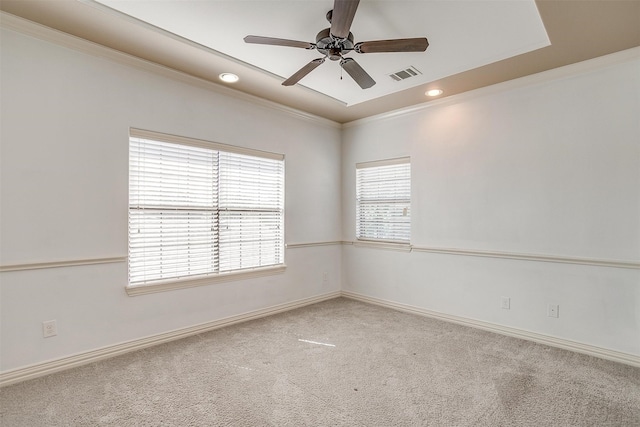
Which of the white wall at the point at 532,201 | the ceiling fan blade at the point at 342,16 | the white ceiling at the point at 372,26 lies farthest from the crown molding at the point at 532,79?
the ceiling fan blade at the point at 342,16

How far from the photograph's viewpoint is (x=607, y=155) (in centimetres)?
282

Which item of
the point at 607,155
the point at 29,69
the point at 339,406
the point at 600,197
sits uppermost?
the point at 29,69

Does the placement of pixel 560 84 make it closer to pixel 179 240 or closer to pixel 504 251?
pixel 504 251

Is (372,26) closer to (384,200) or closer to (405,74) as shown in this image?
(405,74)

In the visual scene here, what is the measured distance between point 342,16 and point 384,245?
3067 mm

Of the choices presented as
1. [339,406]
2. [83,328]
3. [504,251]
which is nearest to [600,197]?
[504,251]

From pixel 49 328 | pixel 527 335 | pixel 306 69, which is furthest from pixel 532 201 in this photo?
pixel 49 328

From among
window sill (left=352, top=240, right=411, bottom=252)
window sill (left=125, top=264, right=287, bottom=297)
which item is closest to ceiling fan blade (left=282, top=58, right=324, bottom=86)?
window sill (left=125, top=264, right=287, bottom=297)

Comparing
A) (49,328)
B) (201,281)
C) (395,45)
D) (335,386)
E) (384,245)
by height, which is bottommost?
(335,386)

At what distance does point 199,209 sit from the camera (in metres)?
3.35

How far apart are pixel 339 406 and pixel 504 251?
93.2 inches

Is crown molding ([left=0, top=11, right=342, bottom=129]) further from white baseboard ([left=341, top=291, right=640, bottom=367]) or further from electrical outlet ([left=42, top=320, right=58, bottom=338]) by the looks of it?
white baseboard ([left=341, top=291, right=640, bottom=367])

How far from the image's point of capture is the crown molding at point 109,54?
2350mm

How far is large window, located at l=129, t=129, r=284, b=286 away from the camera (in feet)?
9.81
